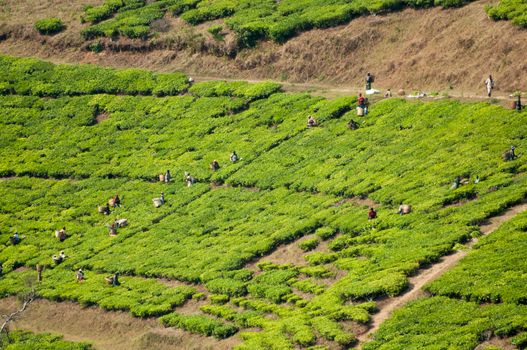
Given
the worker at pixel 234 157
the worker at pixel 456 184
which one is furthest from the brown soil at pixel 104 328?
the worker at pixel 234 157

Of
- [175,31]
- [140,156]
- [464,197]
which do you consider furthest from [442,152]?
[175,31]

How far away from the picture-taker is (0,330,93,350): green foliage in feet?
261

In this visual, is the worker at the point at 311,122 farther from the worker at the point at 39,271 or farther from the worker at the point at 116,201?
the worker at the point at 39,271

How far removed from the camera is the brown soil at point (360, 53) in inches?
3824

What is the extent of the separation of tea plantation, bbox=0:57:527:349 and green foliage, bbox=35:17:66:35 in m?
9.36

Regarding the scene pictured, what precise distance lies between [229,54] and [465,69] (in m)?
29.1

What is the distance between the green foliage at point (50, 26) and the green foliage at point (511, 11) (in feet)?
174

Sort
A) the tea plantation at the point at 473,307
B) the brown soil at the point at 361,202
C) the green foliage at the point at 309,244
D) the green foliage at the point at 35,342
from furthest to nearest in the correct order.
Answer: the brown soil at the point at 361,202 → the green foliage at the point at 309,244 → the green foliage at the point at 35,342 → the tea plantation at the point at 473,307

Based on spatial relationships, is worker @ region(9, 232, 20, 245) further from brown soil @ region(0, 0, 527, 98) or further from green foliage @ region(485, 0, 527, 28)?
green foliage @ region(485, 0, 527, 28)

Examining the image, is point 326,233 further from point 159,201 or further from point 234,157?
point 159,201

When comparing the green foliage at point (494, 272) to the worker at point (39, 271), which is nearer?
the green foliage at point (494, 272)

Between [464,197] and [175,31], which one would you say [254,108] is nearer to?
[175,31]

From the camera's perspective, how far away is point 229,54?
11781 cm

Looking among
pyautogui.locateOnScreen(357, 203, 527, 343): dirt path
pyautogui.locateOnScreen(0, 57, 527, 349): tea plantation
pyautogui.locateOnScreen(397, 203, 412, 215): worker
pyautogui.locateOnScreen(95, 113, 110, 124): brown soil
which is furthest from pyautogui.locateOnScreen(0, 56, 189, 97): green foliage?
pyautogui.locateOnScreen(357, 203, 527, 343): dirt path
